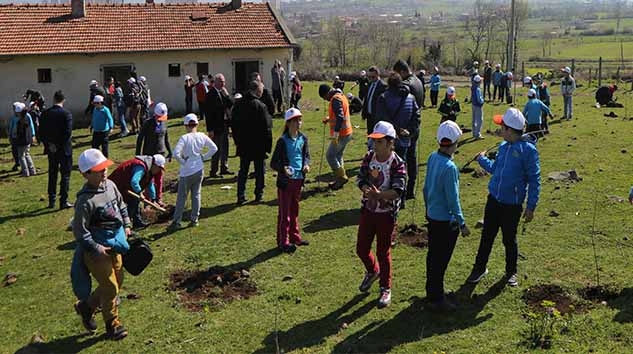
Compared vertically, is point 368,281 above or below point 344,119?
below

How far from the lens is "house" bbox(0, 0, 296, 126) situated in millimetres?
25538

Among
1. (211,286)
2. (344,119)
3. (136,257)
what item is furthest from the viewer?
(344,119)

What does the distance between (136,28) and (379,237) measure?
23.1 metres

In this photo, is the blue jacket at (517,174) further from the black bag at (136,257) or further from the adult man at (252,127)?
the adult man at (252,127)

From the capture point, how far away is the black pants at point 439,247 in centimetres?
735

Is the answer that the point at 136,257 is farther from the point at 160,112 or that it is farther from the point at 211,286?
the point at 160,112

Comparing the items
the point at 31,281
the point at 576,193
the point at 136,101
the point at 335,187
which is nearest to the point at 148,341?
the point at 31,281

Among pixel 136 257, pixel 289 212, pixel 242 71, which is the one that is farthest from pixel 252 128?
pixel 242 71

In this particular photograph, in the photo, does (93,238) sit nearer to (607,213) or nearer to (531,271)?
(531,271)

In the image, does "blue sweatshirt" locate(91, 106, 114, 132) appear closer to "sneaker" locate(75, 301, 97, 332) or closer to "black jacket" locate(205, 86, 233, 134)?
"black jacket" locate(205, 86, 233, 134)

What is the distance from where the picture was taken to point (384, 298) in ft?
25.7

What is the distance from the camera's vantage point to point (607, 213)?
11.5 m

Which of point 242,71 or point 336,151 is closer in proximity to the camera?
point 336,151

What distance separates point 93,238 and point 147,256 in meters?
0.71
